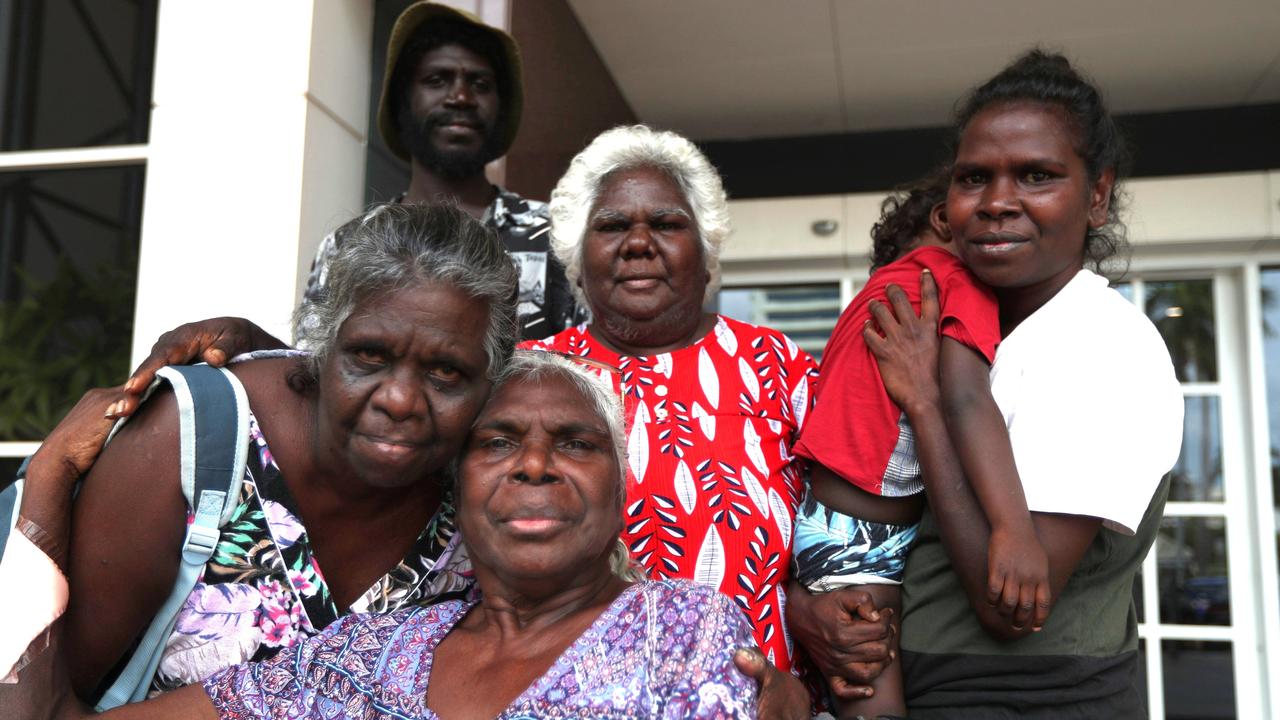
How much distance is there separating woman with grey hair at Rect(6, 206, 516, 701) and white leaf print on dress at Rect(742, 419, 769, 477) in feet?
1.91

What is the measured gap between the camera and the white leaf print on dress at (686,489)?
6.89 feet

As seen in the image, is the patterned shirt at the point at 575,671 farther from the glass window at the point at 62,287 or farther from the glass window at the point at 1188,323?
the glass window at the point at 1188,323

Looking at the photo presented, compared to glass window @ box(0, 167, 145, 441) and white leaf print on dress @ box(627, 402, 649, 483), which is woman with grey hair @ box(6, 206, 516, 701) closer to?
white leaf print on dress @ box(627, 402, 649, 483)

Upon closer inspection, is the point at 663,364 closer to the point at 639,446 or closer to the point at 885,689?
the point at 639,446

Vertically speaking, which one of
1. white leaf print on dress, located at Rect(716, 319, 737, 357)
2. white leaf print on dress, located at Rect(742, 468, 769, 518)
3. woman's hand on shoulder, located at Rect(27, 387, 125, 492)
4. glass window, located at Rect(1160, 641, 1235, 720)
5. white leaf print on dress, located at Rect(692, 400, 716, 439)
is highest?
white leaf print on dress, located at Rect(716, 319, 737, 357)

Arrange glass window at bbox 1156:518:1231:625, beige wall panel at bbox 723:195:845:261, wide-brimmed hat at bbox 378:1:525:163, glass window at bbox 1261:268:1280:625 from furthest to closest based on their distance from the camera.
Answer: beige wall panel at bbox 723:195:845:261
glass window at bbox 1261:268:1280:625
glass window at bbox 1156:518:1231:625
wide-brimmed hat at bbox 378:1:525:163

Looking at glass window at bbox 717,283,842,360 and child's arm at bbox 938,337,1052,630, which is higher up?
glass window at bbox 717,283,842,360

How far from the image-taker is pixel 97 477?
5.71ft

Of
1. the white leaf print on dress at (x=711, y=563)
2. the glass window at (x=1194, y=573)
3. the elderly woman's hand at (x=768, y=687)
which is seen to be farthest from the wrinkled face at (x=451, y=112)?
the glass window at (x=1194, y=573)

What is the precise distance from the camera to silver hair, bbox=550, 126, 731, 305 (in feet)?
7.83

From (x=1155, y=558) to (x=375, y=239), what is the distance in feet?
15.4

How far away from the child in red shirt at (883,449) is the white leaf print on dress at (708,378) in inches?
9.7

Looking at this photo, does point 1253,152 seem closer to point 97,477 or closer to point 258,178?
point 258,178

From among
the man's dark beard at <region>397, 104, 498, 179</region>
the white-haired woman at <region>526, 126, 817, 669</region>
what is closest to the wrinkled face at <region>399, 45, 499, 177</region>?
the man's dark beard at <region>397, 104, 498, 179</region>
